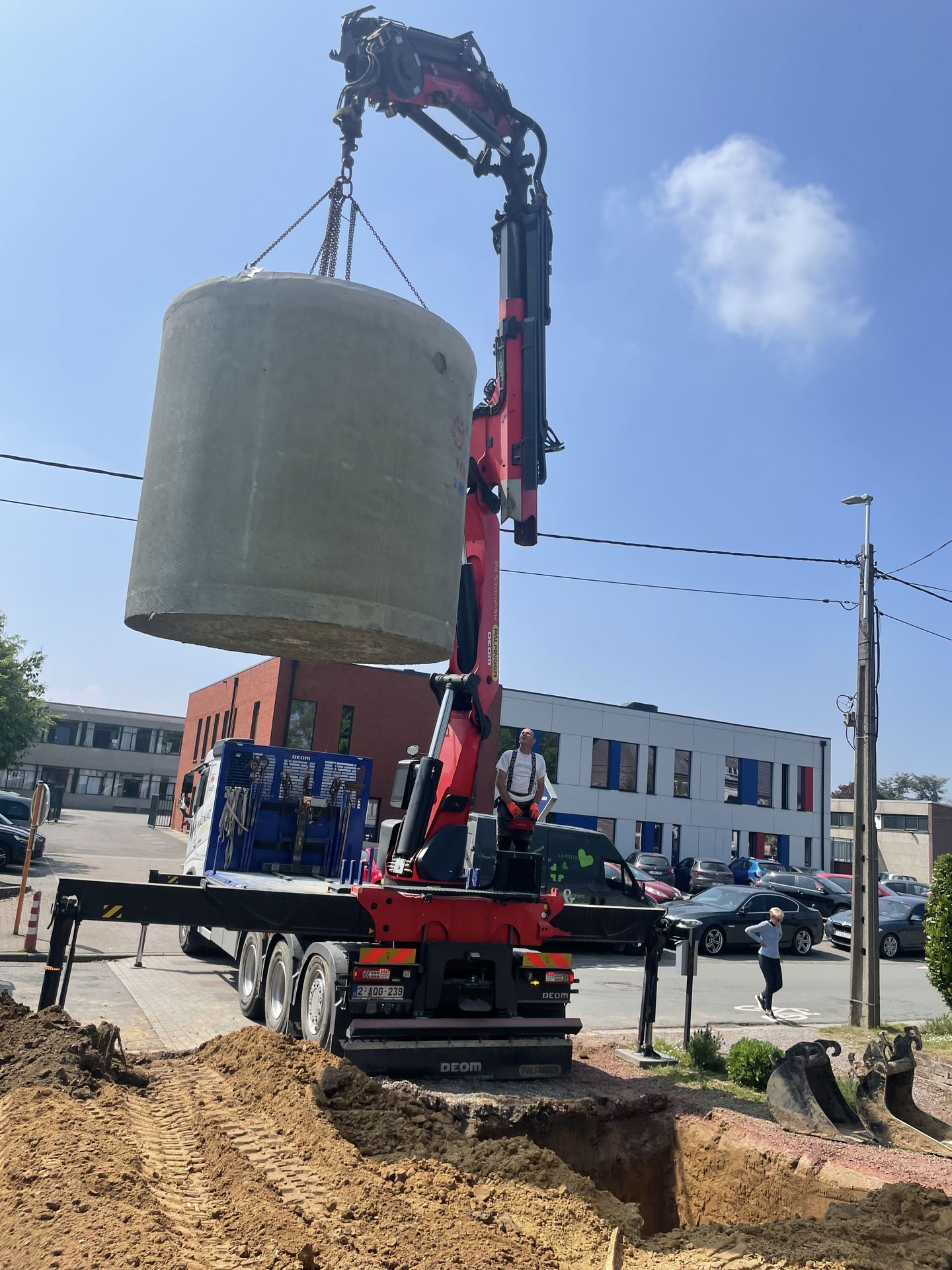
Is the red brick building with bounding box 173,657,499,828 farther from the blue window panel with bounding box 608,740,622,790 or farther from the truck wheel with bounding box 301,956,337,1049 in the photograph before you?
the truck wheel with bounding box 301,956,337,1049

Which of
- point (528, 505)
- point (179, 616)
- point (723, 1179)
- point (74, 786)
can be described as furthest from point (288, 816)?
point (74, 786)

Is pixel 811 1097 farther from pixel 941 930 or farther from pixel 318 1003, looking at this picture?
pixel 941 930

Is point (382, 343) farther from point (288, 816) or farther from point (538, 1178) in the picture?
point (288, 816)

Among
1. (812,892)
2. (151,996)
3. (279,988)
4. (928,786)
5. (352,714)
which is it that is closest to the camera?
(279,988)

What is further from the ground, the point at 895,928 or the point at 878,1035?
the point at 895,928

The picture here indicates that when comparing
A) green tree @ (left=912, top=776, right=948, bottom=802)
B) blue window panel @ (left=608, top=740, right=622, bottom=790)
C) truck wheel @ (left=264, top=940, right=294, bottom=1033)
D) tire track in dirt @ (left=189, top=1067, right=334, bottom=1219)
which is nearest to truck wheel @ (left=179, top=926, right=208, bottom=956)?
truck wheel @ (left=264, top=940, right=294, bottom=1033)

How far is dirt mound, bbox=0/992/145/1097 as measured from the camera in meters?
5.76

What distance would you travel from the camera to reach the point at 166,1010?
32.5 feet

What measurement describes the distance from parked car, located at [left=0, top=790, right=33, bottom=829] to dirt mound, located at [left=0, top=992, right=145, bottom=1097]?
74.2 ft

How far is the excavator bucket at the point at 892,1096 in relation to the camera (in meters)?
7.23

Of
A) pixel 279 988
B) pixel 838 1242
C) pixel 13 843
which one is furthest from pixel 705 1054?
pixel 13 843

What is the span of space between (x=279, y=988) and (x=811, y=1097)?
4.79m

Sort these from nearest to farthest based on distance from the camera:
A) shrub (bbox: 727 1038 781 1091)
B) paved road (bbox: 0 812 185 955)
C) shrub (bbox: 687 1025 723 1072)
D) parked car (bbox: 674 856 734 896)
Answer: shrub (bbox: 727 1038 781 1091), shrub (bbox: 687 1025 723 1072), paved road (bbox: 0 812 185 955), parked car (bbox: 674 856 734 896)

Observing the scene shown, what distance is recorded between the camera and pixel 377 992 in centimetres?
765
